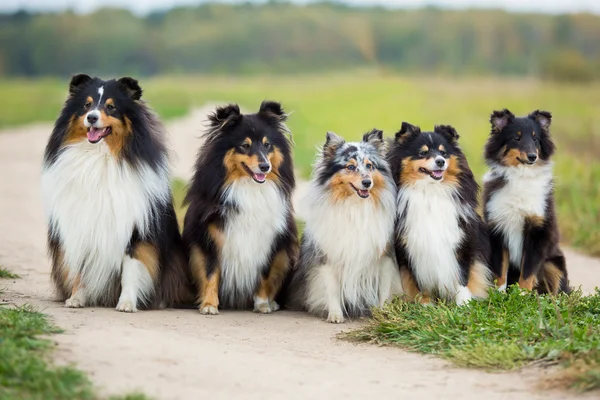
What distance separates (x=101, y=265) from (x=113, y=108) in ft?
4.24

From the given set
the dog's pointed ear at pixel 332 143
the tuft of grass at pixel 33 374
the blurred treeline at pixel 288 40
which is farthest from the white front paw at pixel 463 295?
the blurred treeline at pixel 288 40

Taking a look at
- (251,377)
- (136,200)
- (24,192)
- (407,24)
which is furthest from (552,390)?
(407,24)

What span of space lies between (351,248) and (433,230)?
71 centimetres

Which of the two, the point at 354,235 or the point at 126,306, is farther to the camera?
the point at 354,235

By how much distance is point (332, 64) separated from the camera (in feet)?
153

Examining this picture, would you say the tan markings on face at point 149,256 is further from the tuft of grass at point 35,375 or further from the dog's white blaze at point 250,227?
the tuft of grass at point 35,375

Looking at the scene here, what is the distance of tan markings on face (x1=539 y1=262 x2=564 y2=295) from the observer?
24.6 ft

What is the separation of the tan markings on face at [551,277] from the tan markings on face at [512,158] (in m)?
0.96

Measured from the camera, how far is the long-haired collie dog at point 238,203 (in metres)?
7.14

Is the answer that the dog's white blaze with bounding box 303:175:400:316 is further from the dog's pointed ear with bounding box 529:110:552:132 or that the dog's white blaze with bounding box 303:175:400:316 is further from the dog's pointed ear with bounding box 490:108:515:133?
the dog's pointed ear with bounding box 529:110:552:132

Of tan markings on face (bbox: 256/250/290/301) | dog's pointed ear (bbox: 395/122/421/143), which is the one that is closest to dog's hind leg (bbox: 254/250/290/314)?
tan markings on face (bbox: 256/250/290/301)

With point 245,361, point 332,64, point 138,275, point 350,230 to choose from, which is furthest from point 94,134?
point 332,64

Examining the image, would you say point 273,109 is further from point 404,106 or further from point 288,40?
point 288,40

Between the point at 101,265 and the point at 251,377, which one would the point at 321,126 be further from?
the point at 251,377
